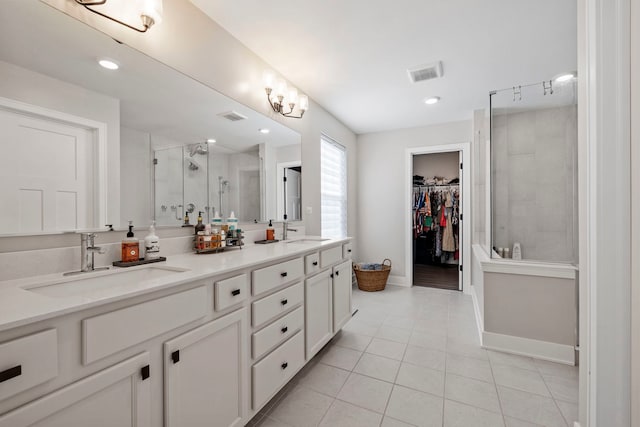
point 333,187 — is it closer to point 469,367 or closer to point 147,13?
point 469,367

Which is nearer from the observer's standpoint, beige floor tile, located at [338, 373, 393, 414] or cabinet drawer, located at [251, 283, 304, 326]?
cabinet drawer, located at [251, 283, 304, 326]

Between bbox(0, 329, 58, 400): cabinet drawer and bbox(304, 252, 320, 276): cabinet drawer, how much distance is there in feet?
4.20

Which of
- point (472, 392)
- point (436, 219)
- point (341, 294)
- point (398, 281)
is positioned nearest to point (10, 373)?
point (341, 294)

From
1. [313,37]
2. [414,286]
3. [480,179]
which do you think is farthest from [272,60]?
[414,286]

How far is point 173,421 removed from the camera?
0.98 meters

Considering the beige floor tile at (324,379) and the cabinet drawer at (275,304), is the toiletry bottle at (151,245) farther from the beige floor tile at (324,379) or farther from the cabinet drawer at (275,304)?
the beige floor tile at (324,379)

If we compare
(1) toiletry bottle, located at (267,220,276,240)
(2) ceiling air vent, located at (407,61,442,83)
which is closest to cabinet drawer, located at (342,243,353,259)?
(1) toiletry bottle, located at (267,220,276,240)

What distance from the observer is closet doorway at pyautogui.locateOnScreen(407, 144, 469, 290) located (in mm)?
5047

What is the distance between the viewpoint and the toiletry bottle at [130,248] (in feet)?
4.22

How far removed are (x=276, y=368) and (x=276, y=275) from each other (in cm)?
51

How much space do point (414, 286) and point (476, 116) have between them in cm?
249

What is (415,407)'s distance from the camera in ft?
5.18

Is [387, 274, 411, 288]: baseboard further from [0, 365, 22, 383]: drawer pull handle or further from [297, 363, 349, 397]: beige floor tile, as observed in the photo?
[0, 365, 22, 383]: drawer pull handle

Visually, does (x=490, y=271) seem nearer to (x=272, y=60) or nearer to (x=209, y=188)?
(x=209, y=188)
